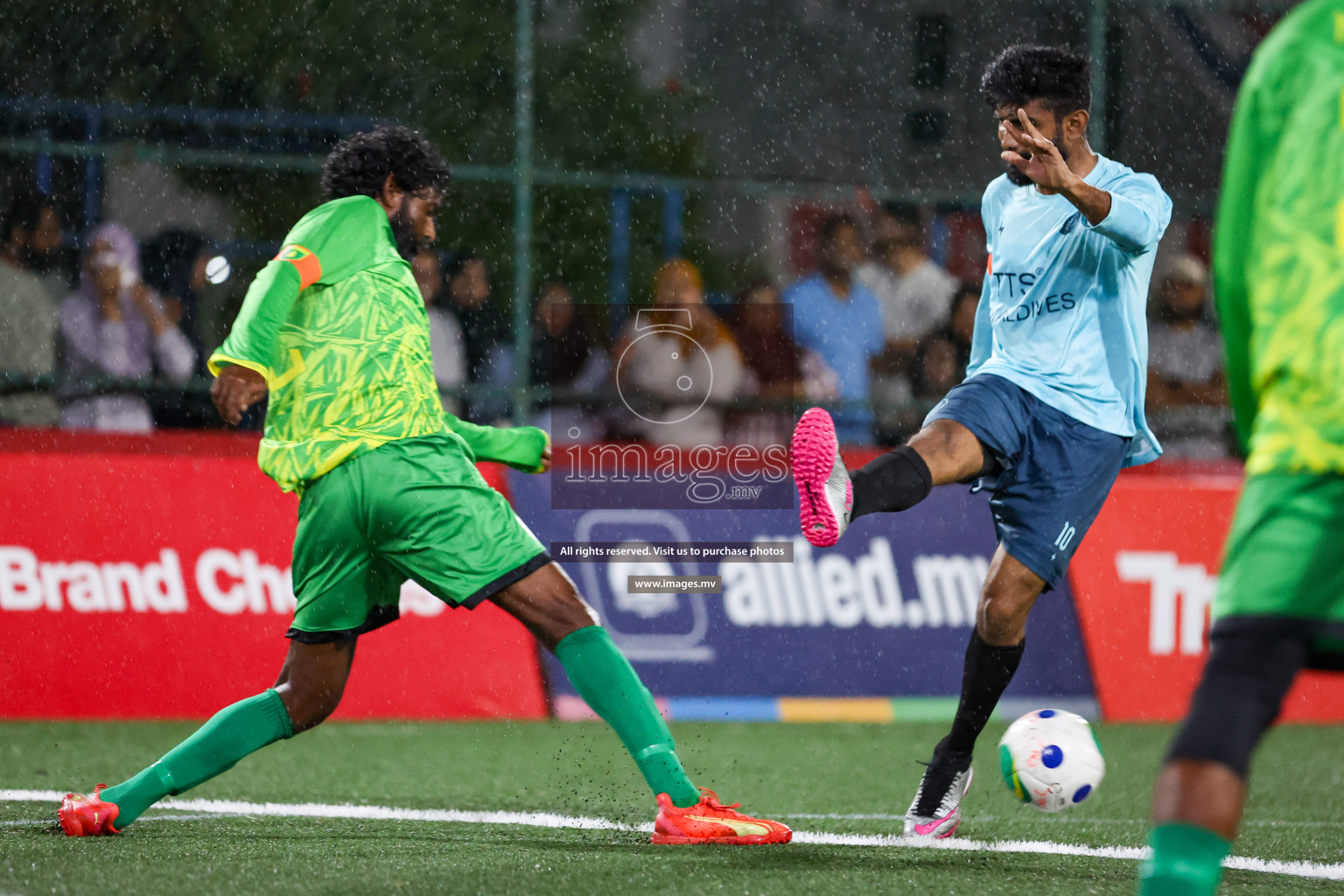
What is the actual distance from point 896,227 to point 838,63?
164 inches

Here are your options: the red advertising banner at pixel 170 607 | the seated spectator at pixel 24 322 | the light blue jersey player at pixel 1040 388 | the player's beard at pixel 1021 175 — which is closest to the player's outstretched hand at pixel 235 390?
the light blue jersey player at pixel 1040 388

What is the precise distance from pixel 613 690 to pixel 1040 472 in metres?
1.33

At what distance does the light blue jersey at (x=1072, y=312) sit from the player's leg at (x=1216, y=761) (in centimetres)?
228

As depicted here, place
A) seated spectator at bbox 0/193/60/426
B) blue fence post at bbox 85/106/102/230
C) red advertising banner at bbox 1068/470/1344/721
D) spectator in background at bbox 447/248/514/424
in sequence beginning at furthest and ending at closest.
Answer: spectator in background at bbox 447/248/514/424 < blue fence post at bbox 85/106/102/230 < seated spectator at bbox 0/193/60/426 < red advertising banner at bbox 1068/470/1344/721

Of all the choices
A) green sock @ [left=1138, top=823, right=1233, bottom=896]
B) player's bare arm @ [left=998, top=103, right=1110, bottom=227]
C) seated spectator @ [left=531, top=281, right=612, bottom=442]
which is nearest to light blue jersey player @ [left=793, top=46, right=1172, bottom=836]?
player's bare arm @ [left=998, top=103, right=1110, bottom=227]

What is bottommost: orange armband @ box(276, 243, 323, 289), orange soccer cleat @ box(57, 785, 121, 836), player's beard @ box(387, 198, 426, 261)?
orange soccer cleat @ box(57, 785, 121, 836)

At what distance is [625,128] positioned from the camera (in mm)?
13141

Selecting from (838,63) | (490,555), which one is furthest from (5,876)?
(838,63)

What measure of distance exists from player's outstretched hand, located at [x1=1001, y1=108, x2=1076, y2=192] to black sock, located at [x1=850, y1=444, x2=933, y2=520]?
0.77 meters

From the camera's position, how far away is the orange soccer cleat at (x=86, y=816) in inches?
163

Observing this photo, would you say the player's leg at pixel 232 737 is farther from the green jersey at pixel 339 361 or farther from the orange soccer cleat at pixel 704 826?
the orange soccer cleat at pixel 704 826

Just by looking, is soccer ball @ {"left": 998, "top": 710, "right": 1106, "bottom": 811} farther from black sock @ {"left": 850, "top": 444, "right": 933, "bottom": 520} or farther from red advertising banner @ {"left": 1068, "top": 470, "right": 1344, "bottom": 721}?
red advertising banner @ {"left": 1068, "top": 470, "right": 1344, "bottom": 721}

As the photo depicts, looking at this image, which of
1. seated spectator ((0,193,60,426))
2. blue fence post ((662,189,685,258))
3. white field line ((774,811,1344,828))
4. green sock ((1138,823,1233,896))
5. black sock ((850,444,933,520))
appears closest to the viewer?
green sock ((1138,823,1233,896))

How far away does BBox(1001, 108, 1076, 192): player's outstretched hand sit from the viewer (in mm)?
3865
